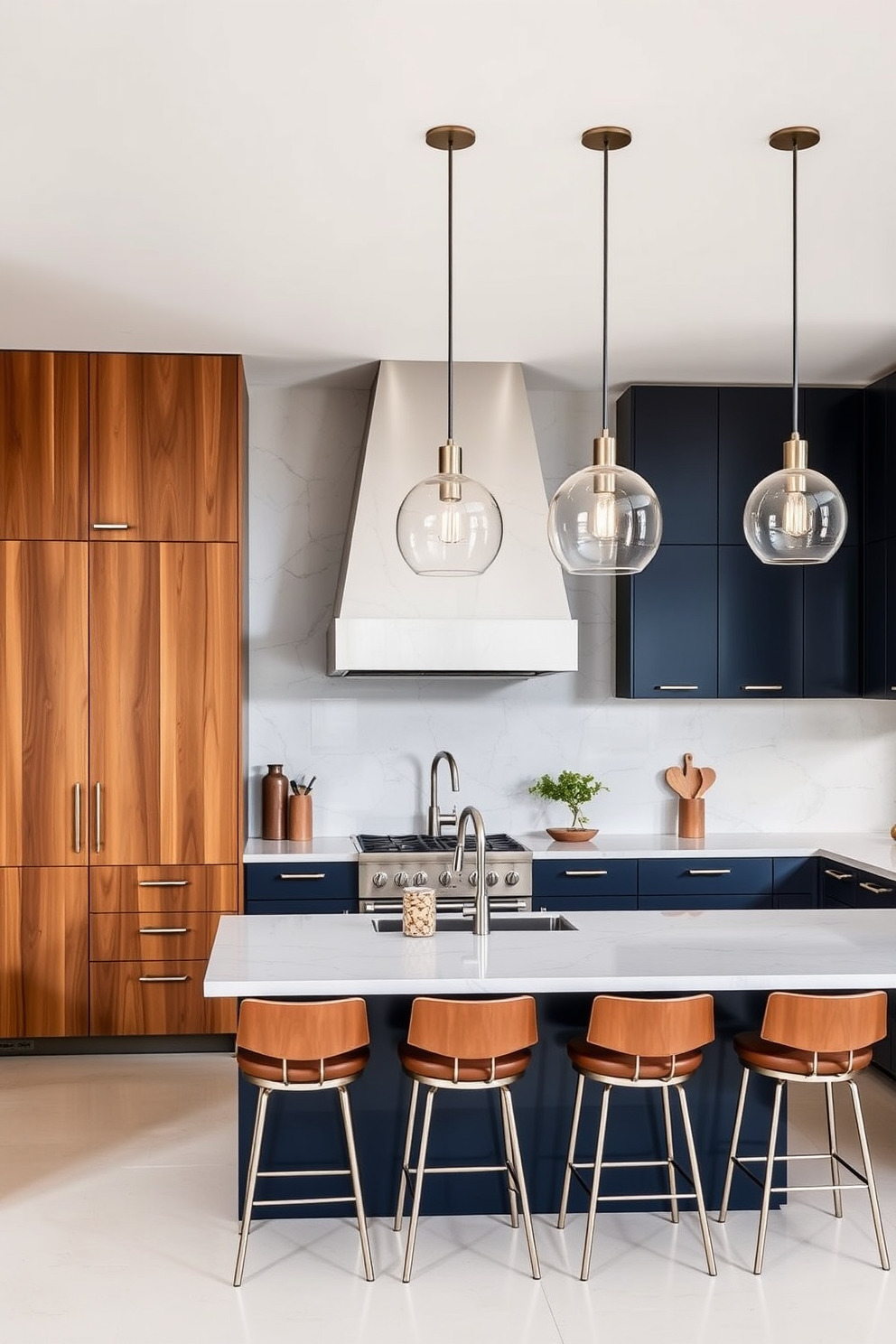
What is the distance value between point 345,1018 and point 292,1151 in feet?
1.93

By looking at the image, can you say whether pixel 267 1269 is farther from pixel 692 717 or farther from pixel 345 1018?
pixel 692 717

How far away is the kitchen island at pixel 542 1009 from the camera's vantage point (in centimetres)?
305

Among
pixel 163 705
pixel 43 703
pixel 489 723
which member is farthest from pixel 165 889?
pixel 489 723

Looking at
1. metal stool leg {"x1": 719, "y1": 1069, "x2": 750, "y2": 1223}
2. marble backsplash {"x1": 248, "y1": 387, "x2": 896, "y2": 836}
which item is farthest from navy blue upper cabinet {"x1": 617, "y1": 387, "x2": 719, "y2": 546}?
metal stool leg {"x1": 719, "y1": 1069, "x2": 750, "y2": 1223}

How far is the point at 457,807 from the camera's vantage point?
5.32 metres

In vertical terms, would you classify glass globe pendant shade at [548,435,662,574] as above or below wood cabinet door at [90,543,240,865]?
above

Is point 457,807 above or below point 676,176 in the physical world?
below

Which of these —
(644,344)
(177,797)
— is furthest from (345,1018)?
(644,344)

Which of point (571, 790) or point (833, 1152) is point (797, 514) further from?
point (571, 790)

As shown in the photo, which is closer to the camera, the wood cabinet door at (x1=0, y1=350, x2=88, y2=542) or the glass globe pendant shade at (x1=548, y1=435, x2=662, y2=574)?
the glass globe pendant shade at (x1=548, y1=435, x2=662, y2=574)

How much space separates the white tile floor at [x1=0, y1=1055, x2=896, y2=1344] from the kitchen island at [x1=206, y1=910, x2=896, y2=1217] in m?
0.18

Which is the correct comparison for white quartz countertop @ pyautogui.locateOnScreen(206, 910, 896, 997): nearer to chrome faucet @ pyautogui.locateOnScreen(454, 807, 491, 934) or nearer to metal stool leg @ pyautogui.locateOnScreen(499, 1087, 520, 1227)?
chrome faucet @ pyautogui.locateOnScreen(454, 807, 491, 934)

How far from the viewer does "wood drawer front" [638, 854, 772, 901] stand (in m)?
4.89

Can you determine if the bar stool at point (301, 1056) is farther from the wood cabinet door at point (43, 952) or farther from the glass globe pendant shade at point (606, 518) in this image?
the wood cabinet door at point (43, 952)
